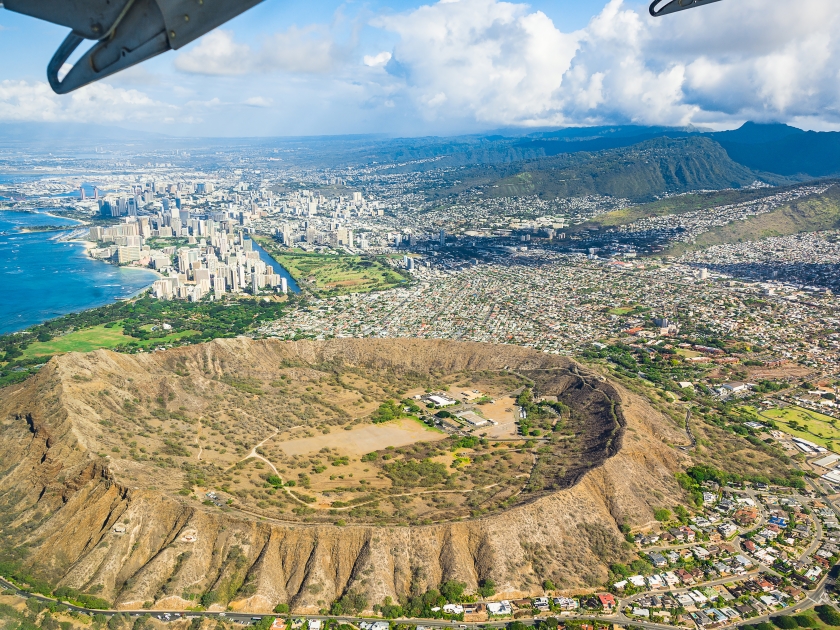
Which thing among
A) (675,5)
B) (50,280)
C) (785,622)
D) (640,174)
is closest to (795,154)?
(640,174)

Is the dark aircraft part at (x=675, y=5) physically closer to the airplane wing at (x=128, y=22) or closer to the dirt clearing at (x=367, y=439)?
the airplane wing at (x=128, y=22)

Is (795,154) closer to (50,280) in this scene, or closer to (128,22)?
(50,280)

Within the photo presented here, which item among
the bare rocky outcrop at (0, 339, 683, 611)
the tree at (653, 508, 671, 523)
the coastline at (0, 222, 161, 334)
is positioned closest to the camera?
the bare rocky outcrop at (0, 339, 683, 611)

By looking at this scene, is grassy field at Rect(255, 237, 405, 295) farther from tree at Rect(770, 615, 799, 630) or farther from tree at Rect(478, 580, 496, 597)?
tree at Rect(770, 615, 799, 630)

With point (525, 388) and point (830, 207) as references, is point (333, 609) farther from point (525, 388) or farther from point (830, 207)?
point (830, 207)

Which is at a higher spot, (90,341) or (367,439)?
(90,341)

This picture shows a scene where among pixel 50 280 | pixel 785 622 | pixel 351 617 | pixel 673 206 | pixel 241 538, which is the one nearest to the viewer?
pixel 351 617

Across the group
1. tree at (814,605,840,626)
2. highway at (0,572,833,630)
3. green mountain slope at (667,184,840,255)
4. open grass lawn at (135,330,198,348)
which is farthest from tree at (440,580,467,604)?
green mountain slope at (667,184,840,255)
